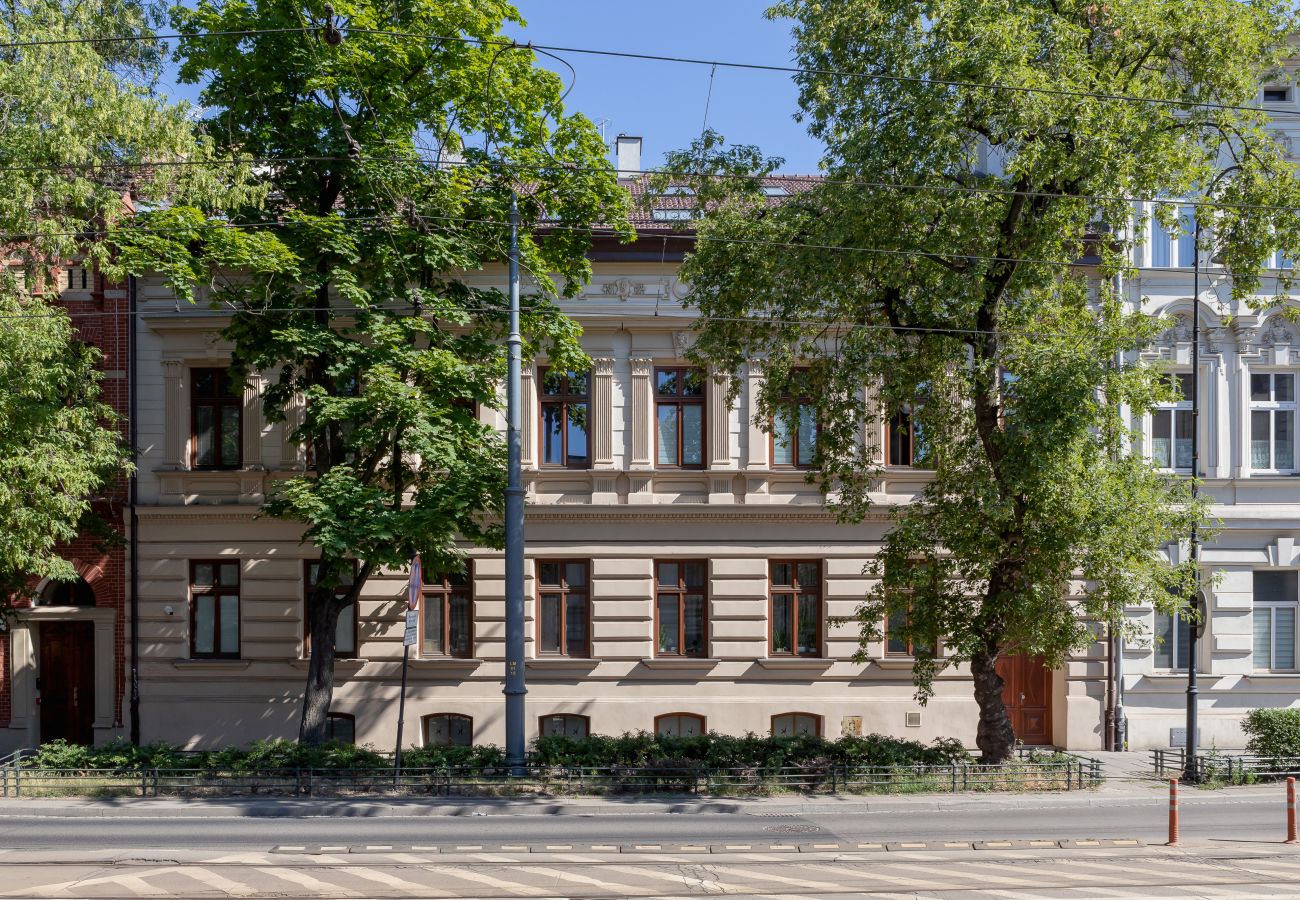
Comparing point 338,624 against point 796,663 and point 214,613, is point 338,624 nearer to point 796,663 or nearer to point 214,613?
point 214,613

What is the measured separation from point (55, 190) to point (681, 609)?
1359cm

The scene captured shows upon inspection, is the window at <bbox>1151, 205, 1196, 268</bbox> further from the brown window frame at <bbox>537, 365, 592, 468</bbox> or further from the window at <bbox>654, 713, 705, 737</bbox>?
the window at <bbox>654, 713, 705, 737</bbox>

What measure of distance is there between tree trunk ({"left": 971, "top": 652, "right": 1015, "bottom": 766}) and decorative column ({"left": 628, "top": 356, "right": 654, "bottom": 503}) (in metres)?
7.67

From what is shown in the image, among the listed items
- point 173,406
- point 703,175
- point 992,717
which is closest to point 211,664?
point 173,406

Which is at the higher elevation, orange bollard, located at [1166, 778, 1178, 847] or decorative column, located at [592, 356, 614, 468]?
decorative column, located at [592, 356, 614, 468]

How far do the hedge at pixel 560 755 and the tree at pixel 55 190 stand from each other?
3.56m

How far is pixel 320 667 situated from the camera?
18266 mm

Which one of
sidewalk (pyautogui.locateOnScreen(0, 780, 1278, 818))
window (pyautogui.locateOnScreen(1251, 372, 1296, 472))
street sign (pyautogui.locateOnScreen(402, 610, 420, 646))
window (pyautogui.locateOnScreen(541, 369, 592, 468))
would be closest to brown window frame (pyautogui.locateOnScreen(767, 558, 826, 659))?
window (pyautogui.locateOnScreen(541, 369, 592, 468))

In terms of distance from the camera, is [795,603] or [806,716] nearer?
[806,716]

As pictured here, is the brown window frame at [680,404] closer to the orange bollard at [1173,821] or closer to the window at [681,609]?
the window at [681,609]

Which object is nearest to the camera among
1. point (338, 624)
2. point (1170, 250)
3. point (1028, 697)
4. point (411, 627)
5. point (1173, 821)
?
point (1173, 821)

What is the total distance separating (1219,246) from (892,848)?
10.4 meters

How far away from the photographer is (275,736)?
21.2 m

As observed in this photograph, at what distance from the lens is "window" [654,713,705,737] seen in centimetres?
2150
